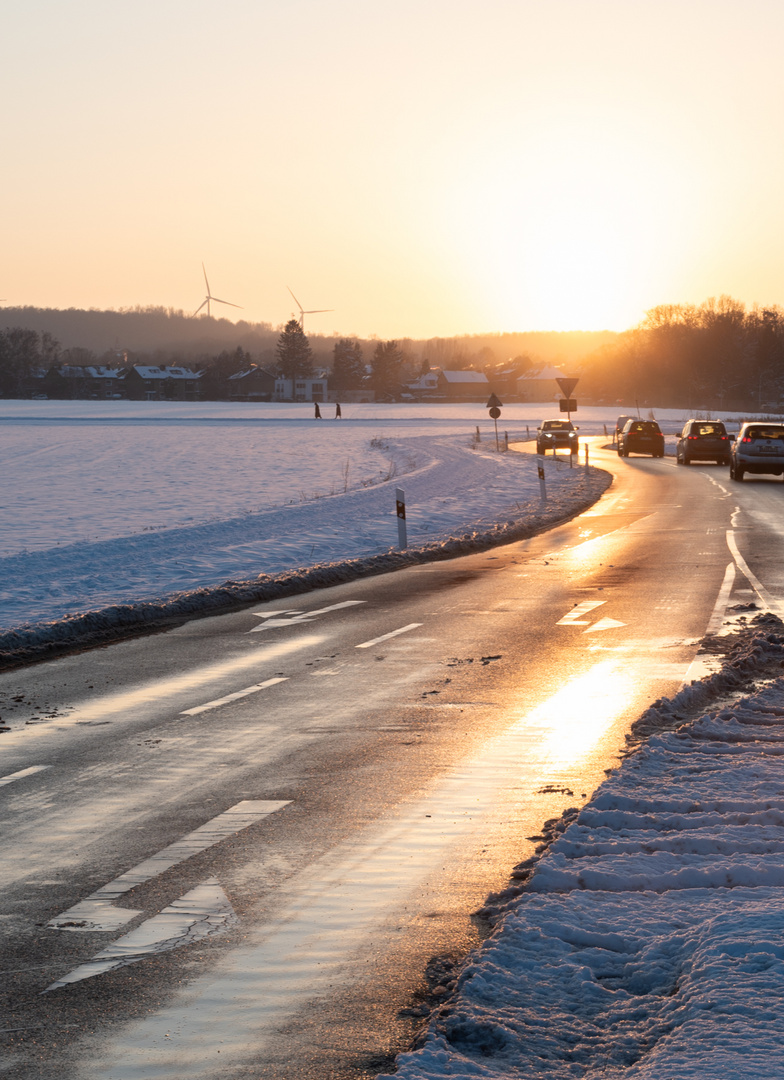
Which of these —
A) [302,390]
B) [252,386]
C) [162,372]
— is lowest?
[302,390]

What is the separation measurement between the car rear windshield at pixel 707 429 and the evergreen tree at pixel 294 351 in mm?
128606

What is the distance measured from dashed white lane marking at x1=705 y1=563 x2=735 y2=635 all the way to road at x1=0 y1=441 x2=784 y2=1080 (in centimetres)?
7

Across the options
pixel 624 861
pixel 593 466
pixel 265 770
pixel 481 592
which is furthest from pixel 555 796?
pixel 593 466

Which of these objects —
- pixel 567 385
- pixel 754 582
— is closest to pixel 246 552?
pixel 754 582

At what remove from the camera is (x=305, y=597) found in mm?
15367

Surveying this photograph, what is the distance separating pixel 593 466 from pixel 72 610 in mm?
38106

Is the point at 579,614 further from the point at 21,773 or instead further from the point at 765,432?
the point at 765,432

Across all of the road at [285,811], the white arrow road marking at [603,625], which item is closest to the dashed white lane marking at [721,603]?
the road at [285,811]

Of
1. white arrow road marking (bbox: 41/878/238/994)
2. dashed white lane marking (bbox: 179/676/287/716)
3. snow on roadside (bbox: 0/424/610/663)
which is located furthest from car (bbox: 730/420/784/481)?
white arrow road marking (bbox: 41/878/238/994)

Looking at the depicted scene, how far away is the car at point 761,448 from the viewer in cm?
3712

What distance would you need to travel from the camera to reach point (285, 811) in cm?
596

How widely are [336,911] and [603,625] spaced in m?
8.22

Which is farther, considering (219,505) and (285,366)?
(285,366)

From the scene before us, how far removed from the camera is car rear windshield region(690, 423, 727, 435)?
49.9 m
